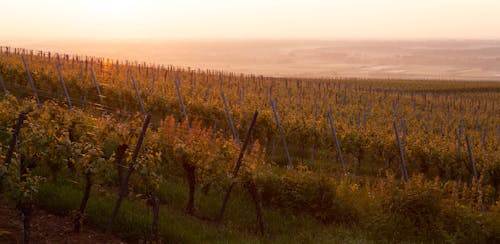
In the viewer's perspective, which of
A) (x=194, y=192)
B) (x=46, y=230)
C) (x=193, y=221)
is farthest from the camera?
(x=194, y=192)

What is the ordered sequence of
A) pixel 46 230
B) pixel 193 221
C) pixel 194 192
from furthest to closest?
pixel 194 192
pixel 193 221
pixel 46 230

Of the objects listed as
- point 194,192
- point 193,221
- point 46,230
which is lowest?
point 193,221

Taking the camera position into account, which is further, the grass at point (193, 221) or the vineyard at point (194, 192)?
the grass at point (193, 221)

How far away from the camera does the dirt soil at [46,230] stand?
7.82m

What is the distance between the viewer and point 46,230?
828 cm

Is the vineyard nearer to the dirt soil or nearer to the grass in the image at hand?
the grass

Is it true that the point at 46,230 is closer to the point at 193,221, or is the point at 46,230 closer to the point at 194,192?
the point at 193,221

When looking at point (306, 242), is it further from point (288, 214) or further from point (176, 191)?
point (176, 191)

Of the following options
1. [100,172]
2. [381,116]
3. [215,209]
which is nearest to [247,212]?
[215,209]

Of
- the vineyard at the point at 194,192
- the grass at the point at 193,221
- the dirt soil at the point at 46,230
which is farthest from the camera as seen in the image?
the grass at the point at 193,221

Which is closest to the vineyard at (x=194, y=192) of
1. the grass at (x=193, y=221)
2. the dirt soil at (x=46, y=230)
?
the grass at (x=193, y=221)

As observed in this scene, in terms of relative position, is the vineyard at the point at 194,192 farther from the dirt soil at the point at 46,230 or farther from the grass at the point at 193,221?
the dirt soil at the point at 46,230

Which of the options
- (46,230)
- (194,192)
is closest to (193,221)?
(194,192)

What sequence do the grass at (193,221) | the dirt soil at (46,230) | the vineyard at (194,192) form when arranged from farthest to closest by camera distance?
1. the grass at (193,221)
2. the vineyard at (194,192)
3. the dirt soil at (46,230)
